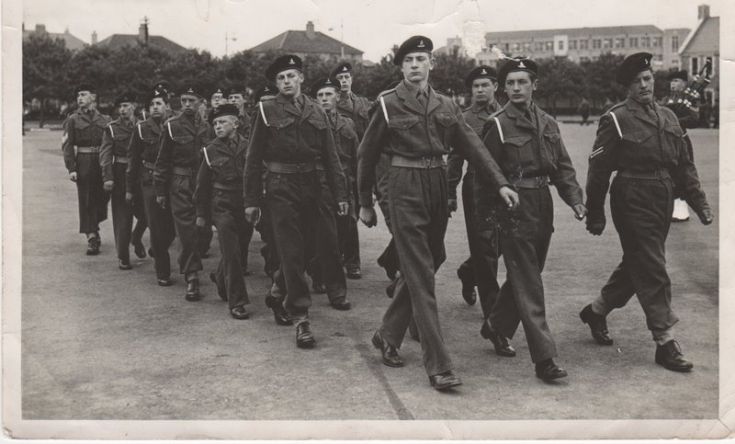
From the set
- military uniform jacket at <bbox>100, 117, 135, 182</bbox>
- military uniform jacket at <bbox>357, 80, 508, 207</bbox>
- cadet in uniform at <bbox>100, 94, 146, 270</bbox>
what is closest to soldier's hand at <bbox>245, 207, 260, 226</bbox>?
military uniform jacket at <bbox>357, 80, 508, 207</bbox>

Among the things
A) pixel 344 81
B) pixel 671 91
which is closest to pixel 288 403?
pixel 344 81

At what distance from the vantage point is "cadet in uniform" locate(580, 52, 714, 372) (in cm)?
555

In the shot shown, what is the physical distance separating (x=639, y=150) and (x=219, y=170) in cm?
357

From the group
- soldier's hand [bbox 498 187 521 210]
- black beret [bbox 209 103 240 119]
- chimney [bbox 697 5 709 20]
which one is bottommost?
soldier's hand [bbox 498 187 521 210]

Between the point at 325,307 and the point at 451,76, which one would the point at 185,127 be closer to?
the point at 325,307

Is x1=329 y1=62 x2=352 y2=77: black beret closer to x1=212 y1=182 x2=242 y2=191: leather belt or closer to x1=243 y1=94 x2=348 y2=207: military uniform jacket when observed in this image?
x1=212 y1=182 x2=242 y2=191: leather belt

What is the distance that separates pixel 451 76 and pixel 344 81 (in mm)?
26608

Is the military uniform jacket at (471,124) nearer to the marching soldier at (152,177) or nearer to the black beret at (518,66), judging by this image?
the black beret at (518,66)

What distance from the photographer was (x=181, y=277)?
8.85m

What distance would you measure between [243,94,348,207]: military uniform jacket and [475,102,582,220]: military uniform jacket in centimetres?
137

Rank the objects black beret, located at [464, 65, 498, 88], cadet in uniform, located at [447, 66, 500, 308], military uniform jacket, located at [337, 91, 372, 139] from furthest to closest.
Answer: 1. military uniform jacket, located at [337, 91, 372, 139]
2. black beret, located at [464, 65, 498, 88]
3. cadet in uniform, located at [447, 66, 500, 308]

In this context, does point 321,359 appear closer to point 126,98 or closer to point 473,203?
point 473,203

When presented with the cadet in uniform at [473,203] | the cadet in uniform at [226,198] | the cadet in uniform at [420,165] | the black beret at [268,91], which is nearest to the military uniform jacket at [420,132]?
the cadet in uniform at [420,165]

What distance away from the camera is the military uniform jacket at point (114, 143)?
9594 mm
